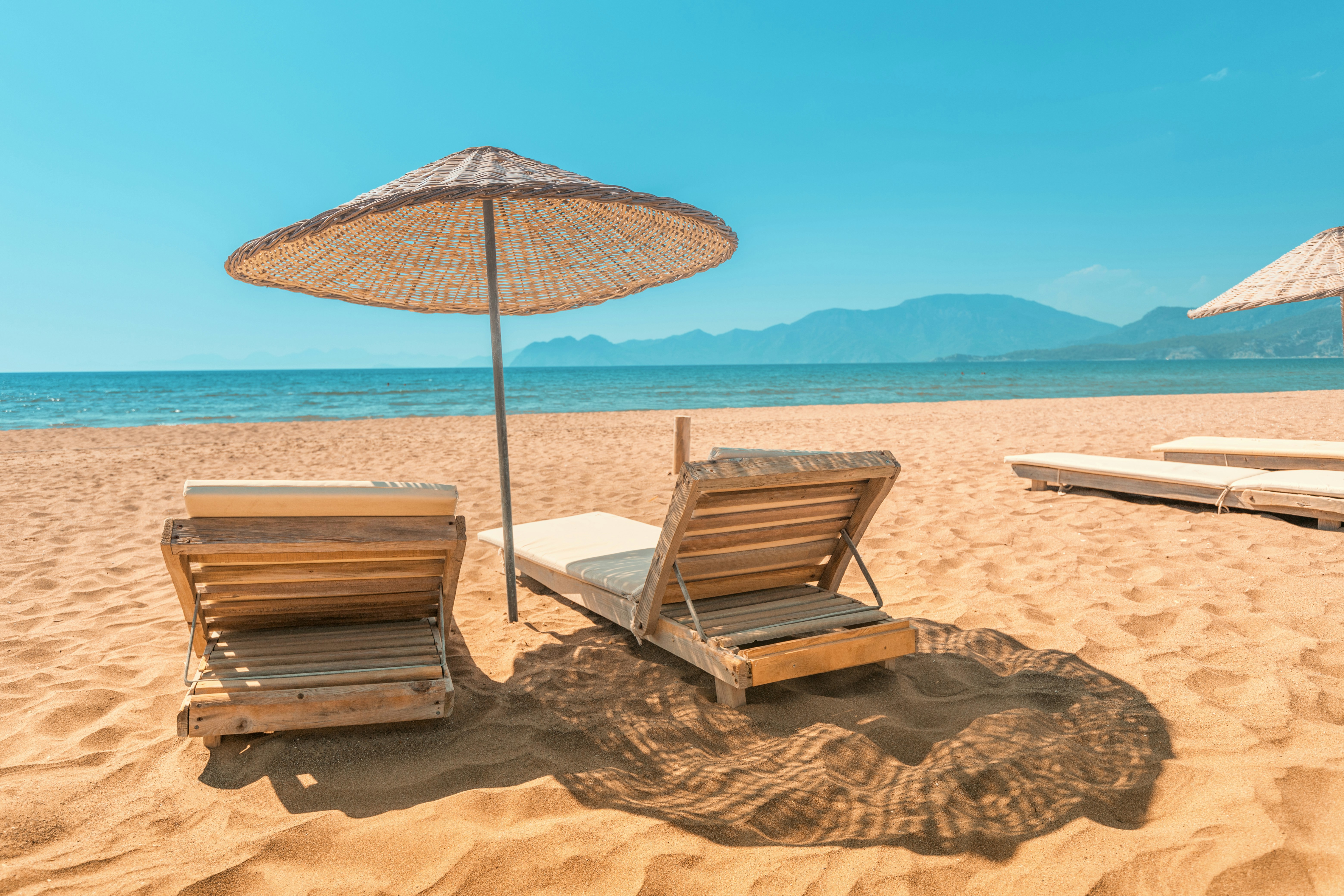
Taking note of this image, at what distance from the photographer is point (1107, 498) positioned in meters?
5.83

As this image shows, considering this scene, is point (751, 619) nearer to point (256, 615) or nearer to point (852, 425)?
point (256, 615)

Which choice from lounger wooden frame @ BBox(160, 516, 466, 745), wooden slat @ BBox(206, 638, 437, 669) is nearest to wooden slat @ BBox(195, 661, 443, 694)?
lounger wooden frame @ BBox(160, 516, 466, 745)

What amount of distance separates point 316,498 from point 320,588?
1.55ft

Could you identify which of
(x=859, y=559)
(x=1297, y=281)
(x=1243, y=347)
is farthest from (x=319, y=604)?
(x=1243, y=347)

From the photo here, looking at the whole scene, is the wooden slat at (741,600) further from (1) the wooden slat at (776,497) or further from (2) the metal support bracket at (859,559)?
(1) the wooden slat at (776,497)

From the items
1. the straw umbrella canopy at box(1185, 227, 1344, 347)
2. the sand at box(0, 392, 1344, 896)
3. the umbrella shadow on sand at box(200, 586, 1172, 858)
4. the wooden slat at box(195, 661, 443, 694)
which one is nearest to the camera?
the sand at box(0, 392, 1344, 896)

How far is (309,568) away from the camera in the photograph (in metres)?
2.59

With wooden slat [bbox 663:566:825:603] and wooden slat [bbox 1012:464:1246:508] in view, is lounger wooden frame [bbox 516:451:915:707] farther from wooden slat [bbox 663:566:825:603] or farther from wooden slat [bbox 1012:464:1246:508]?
wooden slat [bbox 1012:464:1246:508]

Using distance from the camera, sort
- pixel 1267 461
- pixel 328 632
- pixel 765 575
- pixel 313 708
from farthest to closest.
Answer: pixel 1267 461 → pixel 765 575 → pixel 328 632 → pixel 313 708

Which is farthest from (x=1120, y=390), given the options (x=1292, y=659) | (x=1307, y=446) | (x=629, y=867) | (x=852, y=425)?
(x=629, y=867)

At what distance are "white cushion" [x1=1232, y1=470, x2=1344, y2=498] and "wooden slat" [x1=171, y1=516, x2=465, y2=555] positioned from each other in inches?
210

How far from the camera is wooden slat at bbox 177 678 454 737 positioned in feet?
7.10

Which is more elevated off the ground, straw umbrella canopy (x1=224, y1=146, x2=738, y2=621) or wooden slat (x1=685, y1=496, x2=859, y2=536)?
straw umbrella canopy (x1=224, y1=146, x2=738, y2=621)

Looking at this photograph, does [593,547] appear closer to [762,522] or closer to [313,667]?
[762,522]
